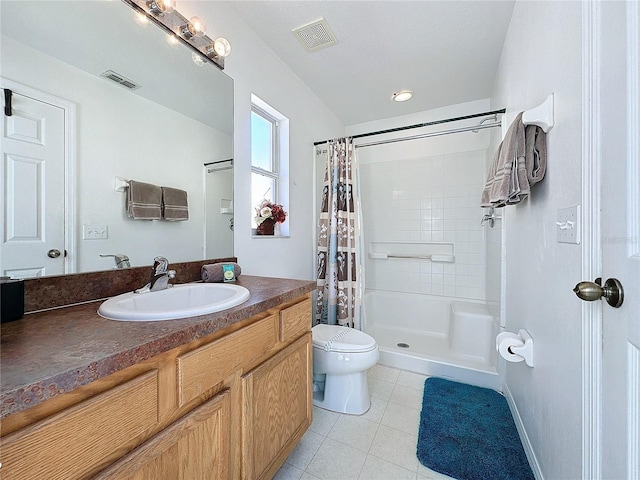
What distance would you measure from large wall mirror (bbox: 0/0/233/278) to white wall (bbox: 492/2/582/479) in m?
1.48

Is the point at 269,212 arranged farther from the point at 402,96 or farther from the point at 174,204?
the point at 402,96

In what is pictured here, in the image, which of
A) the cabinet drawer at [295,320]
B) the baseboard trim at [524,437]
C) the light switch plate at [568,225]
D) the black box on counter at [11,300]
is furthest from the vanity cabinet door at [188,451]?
the baseboard trim at [524,437]

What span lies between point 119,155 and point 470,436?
6.92 ft

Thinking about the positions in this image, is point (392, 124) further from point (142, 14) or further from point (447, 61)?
point (142, 14)

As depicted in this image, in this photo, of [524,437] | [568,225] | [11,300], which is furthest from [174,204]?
[524,437]

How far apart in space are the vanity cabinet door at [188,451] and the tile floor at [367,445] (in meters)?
0.58

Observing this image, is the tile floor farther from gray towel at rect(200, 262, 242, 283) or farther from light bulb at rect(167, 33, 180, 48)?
light bulb at rect(167, 33, 180, 48)

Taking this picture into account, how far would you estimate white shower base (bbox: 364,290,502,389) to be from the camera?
6.31 feet

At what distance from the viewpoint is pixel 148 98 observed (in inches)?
44.3

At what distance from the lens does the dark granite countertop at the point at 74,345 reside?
42 centimetres

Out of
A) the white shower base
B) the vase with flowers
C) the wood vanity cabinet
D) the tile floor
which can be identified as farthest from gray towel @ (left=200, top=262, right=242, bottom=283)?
the white shower base

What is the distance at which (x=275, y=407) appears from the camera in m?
1.04

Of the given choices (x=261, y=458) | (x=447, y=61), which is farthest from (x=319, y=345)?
(x=447, y=61)

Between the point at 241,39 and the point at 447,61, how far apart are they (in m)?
1.47
